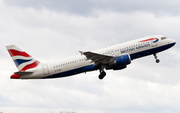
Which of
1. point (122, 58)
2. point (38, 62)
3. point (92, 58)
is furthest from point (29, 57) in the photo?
point (122, 58)

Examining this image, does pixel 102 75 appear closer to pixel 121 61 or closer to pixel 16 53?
pixel 121 61

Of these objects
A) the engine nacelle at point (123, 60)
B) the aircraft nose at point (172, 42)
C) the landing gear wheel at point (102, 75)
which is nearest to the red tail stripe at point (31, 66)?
the landing gear wheel at point (102, 75)

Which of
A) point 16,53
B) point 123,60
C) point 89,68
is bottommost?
point 89,68

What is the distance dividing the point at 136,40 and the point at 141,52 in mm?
2436

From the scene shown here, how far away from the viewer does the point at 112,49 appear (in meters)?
47.4

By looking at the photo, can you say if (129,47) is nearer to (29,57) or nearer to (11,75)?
(29,57)

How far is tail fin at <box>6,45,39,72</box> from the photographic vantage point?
49.0 m

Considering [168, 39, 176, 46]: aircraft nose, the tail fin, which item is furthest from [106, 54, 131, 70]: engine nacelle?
the tail fin

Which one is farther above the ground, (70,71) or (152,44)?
(152,44)

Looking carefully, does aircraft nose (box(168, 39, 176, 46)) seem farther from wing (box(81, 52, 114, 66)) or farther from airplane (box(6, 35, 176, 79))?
wing (box(81, 52, 114, 66))

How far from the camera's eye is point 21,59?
49.4 metres

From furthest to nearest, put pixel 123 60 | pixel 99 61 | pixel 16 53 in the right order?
1. pixel 16 53
2. pixel 99 61
3. pixel 123 60

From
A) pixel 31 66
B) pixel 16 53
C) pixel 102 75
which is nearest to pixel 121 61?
pixel 102 75

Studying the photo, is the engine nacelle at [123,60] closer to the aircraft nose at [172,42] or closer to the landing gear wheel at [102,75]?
the landing gear wheel at [102,75]
